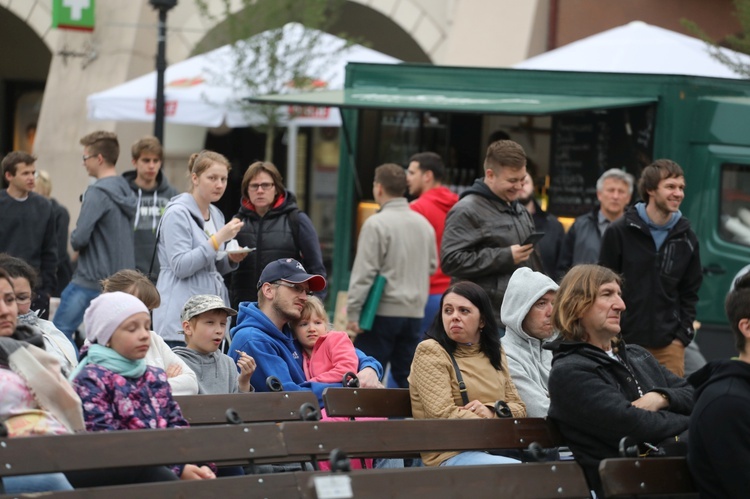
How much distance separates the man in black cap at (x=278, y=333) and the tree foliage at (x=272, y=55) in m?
10.5

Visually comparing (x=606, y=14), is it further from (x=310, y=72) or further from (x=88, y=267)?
(x=88, y=267)

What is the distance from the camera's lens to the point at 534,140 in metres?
14.2

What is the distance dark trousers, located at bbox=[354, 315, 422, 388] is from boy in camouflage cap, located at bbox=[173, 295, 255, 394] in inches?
135

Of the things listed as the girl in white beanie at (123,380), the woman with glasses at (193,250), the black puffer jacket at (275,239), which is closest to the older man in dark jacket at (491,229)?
the black puffer jacket at (275,239)

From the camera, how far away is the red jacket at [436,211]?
11.5 metres

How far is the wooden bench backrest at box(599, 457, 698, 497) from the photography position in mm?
5582

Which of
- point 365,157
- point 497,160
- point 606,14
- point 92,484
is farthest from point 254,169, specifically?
point 606,14

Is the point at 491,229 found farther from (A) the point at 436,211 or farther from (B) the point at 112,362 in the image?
(B) the point at 112,362

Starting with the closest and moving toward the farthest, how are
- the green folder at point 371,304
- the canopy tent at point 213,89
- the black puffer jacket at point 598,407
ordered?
the black puffer jacket at point 598,407 < the green folder at point 371,304 < the canopy tent at point 213,89

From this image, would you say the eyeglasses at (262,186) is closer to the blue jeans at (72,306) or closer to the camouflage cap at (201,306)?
the blue jeans at (72,306)

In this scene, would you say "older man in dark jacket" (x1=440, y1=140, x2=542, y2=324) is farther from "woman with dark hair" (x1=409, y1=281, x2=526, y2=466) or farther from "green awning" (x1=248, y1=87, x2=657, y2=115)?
"green awning" (x1=248, y1=87, x2=657, y2=115)

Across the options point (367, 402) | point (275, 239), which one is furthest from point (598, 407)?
point (275, 239)

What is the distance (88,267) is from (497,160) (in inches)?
128

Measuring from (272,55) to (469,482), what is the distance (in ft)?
44.3
